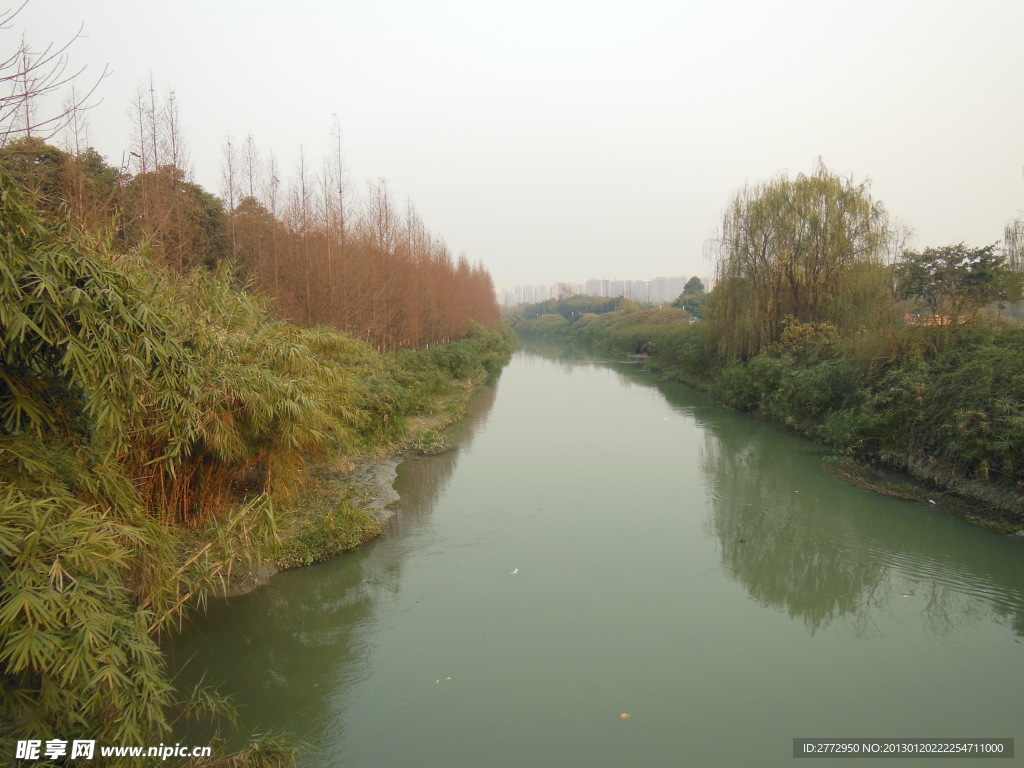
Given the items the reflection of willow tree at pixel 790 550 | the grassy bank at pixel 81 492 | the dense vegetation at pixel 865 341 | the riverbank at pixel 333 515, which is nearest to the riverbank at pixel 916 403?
the dense vegetation at pixel 865 341

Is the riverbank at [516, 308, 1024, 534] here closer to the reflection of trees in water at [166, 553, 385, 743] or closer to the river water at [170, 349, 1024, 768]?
the river water at [170, 349, 1024, 768]

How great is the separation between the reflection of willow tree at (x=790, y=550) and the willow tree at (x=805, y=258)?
632 centimetres

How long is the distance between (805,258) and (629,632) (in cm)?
1210

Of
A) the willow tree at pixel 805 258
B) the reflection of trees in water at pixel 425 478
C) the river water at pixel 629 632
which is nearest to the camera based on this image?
the river water at pixel 629 632

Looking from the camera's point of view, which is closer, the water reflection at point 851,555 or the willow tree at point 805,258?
the water reflection at point 851,555

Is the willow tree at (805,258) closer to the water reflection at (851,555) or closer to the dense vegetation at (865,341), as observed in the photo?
the dense vegetation at (865,341)

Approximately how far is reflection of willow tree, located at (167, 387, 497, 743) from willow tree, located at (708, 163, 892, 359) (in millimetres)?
11580

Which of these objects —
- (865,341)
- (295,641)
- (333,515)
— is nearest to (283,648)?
(295,641)

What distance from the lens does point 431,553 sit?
232 inches

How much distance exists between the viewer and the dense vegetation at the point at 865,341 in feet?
23.1

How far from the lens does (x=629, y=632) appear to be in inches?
178

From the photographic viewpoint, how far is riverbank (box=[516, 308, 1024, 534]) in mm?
6609

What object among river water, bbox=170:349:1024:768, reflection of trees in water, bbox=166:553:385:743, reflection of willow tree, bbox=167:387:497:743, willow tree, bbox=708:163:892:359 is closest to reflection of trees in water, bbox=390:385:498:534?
river water, bbox=170:349:1024:768

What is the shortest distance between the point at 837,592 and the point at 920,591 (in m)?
0.70
